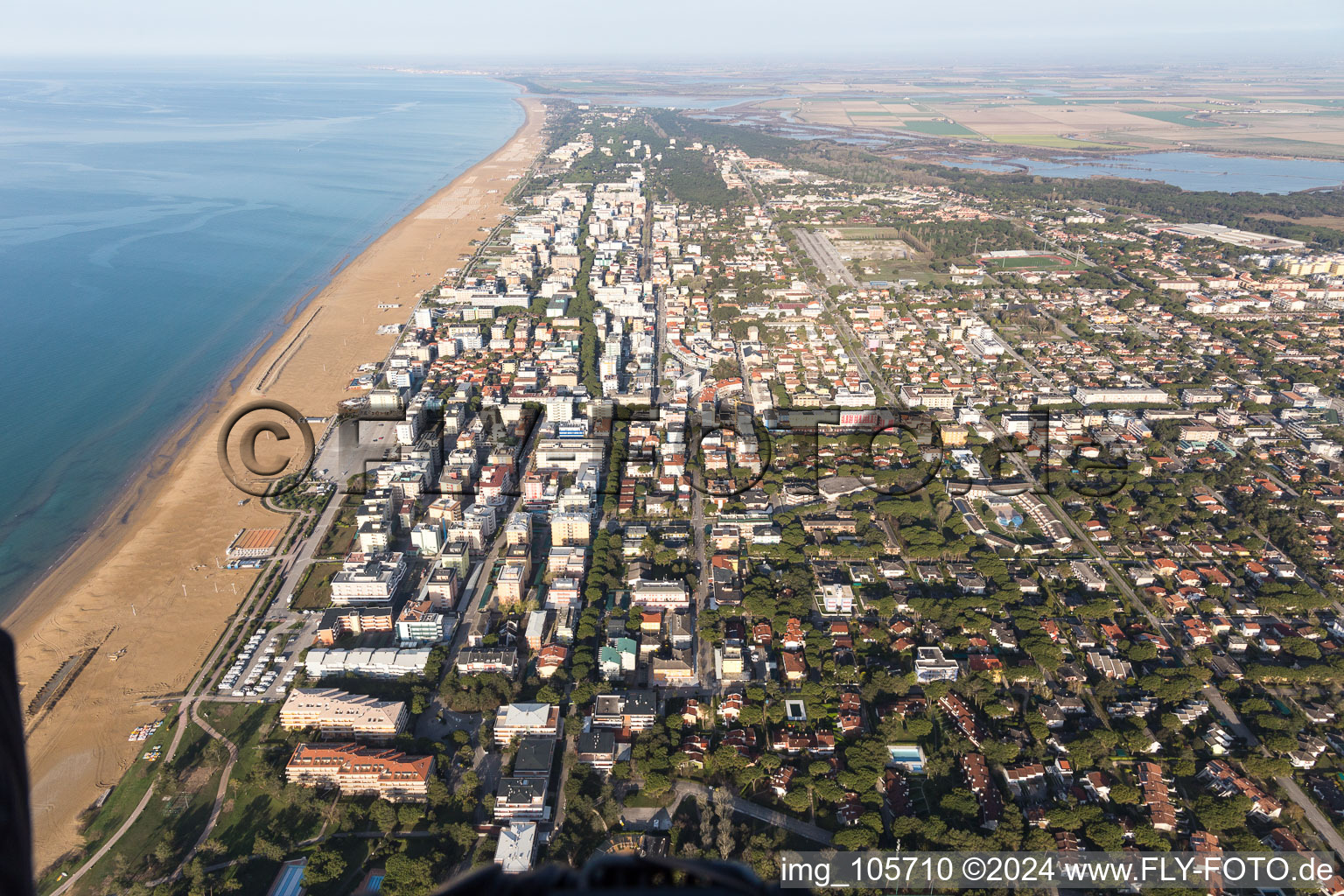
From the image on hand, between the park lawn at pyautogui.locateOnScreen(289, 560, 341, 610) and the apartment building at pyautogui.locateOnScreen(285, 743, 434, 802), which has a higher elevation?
the park lawn at pyautogui.locateOnScreen(289, 560, 341, 610)

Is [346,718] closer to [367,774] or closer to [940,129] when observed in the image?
[367,774]

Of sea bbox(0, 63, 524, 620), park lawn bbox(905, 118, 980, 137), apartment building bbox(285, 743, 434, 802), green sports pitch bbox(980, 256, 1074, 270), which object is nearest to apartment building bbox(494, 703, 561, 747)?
apartment building bbox(285, 743, 434, 802)

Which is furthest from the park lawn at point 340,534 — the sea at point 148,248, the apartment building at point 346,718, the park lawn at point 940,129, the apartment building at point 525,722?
the park lawn at point 940,129

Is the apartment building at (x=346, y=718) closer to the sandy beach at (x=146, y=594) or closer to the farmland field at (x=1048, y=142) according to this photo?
the sandy beach at (x=146, y=594)

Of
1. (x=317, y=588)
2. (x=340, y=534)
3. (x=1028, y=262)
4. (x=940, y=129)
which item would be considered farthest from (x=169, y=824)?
(x=940, y=129)

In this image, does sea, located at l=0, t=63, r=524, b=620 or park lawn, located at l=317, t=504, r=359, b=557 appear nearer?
park lawn, located at l=317, t=504, r=359, b=557

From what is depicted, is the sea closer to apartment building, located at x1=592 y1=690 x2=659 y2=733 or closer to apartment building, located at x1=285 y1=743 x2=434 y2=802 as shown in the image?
apartment building, located at x1=285 y1=743 x2=434 y2=802
